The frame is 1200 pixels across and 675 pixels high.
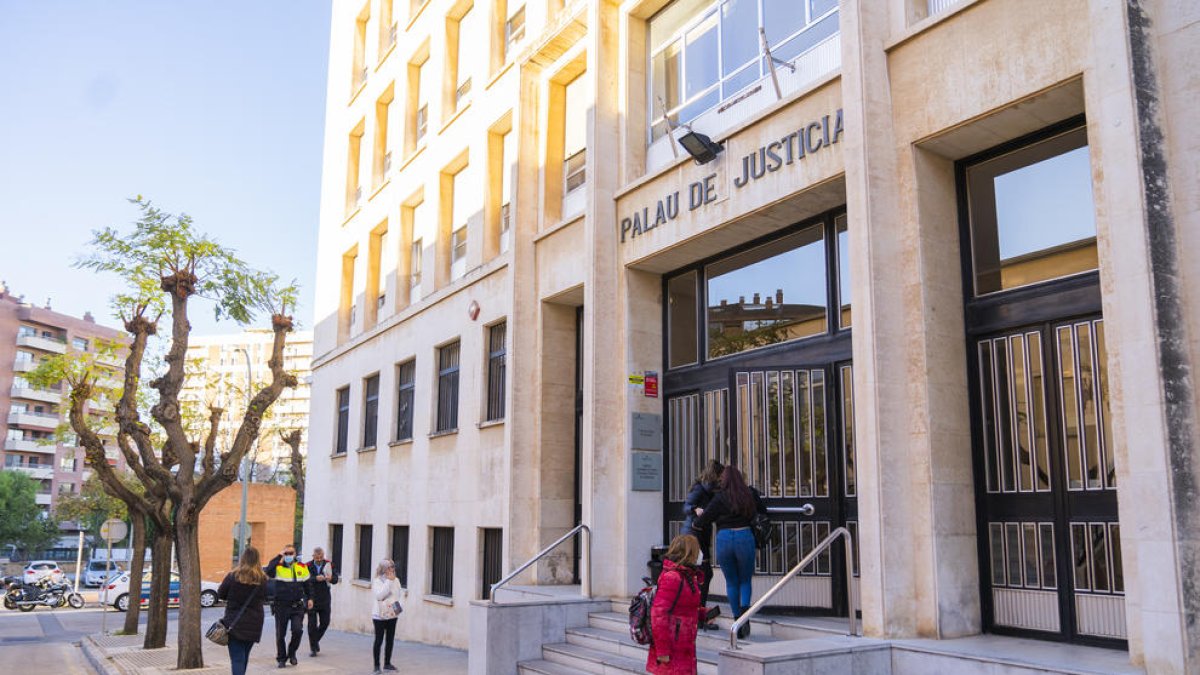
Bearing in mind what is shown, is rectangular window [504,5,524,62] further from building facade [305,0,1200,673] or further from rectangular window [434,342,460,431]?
rectangular window [434,342,460,431]

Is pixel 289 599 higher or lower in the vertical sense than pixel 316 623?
higher

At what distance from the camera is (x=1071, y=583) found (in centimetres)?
792

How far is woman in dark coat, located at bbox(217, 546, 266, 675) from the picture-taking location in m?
11.1

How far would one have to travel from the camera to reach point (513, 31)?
18.2 meters

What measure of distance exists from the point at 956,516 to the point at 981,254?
2.47 m

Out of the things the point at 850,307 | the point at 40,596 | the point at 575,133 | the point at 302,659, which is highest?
the point at 575,133

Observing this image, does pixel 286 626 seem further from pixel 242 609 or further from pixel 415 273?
pixel 415 273

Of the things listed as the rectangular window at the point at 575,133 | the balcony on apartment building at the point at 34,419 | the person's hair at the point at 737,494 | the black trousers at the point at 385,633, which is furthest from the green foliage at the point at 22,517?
the person's hair at the point at 737,494

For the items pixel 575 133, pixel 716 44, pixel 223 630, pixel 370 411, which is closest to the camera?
pixel 223 630

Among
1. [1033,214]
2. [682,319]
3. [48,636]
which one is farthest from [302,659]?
[48,636]

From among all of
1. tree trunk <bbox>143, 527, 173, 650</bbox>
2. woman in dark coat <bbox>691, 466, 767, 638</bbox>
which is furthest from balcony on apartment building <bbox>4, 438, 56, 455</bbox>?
woman in dark coat <bbox>691, 466, 767, 638</bbox>

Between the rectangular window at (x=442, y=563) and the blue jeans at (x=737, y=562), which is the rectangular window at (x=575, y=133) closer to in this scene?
the rectangular window at (x=442, y=563)

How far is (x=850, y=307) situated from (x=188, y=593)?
36.0 feet

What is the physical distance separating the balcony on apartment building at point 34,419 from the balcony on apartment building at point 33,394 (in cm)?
133
